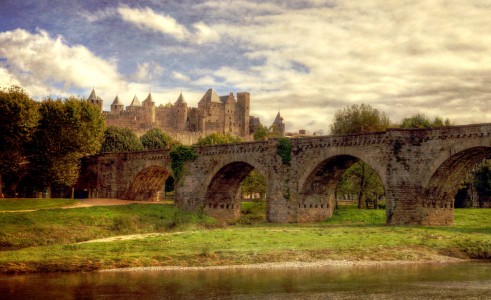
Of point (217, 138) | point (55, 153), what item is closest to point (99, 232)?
point (55, 153)

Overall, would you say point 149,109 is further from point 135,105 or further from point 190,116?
point 190,116

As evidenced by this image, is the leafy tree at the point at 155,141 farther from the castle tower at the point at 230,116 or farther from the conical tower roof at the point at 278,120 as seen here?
the conical tower roof at the point at 278,120

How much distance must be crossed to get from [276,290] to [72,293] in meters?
7.11

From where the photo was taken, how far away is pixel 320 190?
48.7 meters

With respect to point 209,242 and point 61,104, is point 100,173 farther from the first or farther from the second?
Answer: point 209,242

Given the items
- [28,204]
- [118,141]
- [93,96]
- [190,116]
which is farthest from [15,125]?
[190,116]

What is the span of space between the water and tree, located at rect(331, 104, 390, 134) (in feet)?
113

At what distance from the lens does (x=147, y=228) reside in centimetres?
4672

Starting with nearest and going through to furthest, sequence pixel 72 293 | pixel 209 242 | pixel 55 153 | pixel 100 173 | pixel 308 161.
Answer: pixel 72 293 → pixel 209 242 → pixel 308 161 → pixel 55 153 → pixel 100 173

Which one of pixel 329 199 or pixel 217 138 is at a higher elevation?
pixel 217 138

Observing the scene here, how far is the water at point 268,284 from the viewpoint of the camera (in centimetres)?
2053

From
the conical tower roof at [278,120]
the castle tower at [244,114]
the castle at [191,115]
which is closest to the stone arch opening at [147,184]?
the castle at [191,115]

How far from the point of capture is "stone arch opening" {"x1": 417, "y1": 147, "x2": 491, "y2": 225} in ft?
128

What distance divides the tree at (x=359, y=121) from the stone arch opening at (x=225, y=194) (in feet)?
38.5
